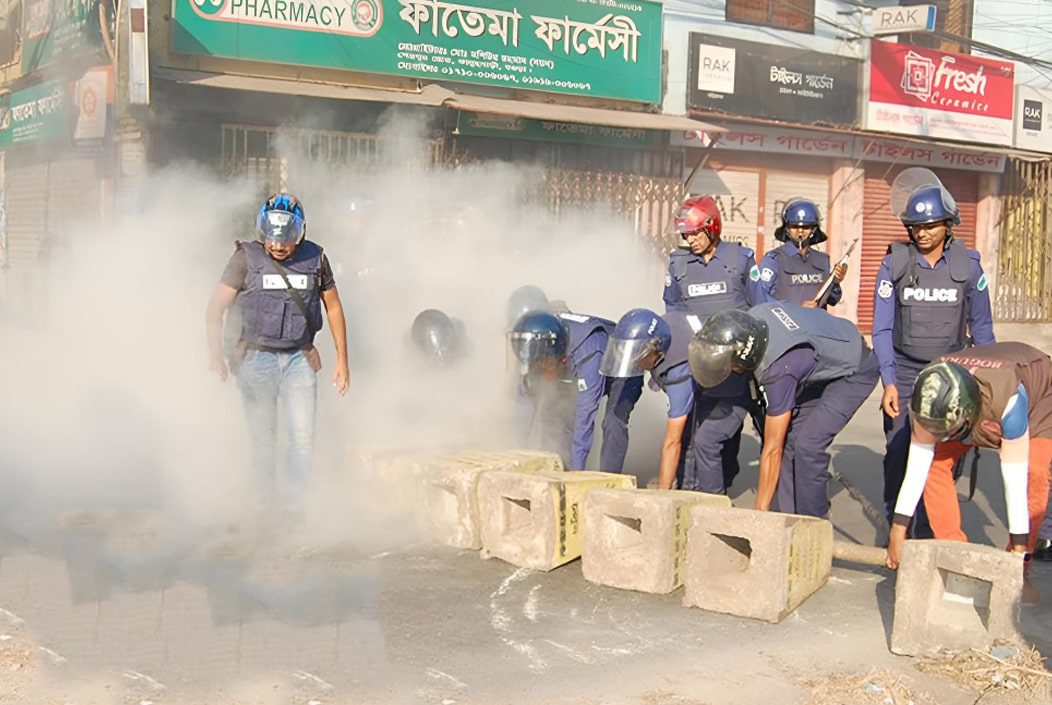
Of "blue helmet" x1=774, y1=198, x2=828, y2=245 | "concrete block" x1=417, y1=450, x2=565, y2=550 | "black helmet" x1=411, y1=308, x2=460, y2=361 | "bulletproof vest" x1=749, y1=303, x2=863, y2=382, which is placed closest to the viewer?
"bulletproof vest" x1=749, y1=303, x2=863, y2=382

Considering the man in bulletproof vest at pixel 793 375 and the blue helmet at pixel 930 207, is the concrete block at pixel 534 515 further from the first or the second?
the blue helmet at pixel 930 207

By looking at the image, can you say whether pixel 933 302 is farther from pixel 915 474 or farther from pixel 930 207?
pixel 915 474

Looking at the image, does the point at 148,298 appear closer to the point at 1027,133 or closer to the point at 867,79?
the point at 867,79

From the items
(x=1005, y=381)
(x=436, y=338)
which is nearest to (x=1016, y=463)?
(x=1005, y=381)

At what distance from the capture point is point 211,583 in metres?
4.90

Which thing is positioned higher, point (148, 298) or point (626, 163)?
point (626, 163)

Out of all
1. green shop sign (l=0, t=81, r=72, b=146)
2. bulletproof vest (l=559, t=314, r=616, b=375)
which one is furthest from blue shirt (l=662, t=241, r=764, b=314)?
green shop sign (l=0, t=81, r=72, b=146)

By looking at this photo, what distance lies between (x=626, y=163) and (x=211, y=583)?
422 inches

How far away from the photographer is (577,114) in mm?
13531

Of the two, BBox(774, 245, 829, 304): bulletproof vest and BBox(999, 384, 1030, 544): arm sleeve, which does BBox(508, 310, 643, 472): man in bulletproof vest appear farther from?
BBox(999, 384, 1030, 544): arm sleeve

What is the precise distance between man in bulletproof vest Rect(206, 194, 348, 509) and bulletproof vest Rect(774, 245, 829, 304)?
9.62 ft

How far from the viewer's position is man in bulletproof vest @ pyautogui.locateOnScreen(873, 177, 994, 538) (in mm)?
5867

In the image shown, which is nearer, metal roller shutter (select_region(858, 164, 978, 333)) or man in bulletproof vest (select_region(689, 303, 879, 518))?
man in bulletproof vest (select_region(689, 303, 879, 518))

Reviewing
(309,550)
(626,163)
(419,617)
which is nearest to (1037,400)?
(419,617)
